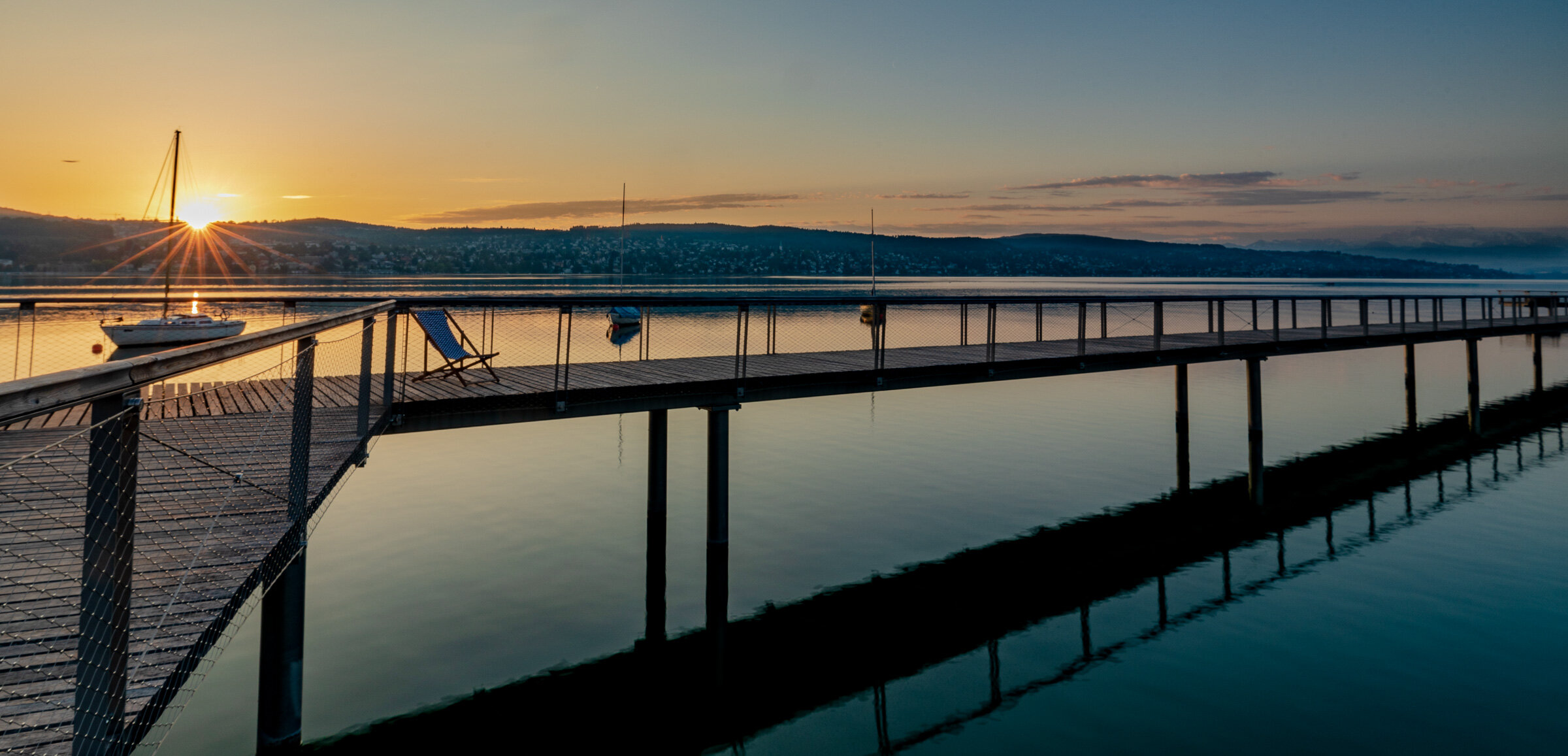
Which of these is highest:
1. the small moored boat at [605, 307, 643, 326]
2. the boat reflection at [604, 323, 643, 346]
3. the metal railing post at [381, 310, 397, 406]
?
the small moored boat at [605, 307, 643, 326]

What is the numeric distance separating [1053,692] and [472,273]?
197 meters

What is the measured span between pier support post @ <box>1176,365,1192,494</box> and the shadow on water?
0.86 meters

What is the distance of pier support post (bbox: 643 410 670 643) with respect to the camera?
435 inches

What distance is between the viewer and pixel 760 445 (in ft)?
66.6

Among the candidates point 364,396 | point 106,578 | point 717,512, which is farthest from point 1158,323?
point 106,578

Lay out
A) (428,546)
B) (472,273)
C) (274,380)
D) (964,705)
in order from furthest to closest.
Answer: (472,273) → (428,546) → (274,380) → (964,705)

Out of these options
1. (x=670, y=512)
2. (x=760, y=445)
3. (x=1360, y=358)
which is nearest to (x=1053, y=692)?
(x=670, y=512)

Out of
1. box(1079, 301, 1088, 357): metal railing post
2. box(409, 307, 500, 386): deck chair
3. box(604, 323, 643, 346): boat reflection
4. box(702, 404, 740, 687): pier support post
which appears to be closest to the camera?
box(409, 307, 500, 386): deck chair

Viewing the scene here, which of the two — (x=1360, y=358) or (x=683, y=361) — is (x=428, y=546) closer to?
(x=683, y=361)

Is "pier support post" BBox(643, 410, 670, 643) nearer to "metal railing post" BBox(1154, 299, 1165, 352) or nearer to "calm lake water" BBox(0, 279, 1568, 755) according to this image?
"calm lake water" BBox(0, 279, 1568, 755)

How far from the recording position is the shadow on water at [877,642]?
25.2 feet

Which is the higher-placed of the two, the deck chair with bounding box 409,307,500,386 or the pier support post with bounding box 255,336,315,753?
the deck chair with bounding box 409,307,500,386

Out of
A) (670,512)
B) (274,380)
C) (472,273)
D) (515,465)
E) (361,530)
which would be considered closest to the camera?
(274,380)

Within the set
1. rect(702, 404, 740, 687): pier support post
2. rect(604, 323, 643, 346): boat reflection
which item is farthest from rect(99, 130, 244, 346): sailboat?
rect(702, 404, 740, 687): pier support post
